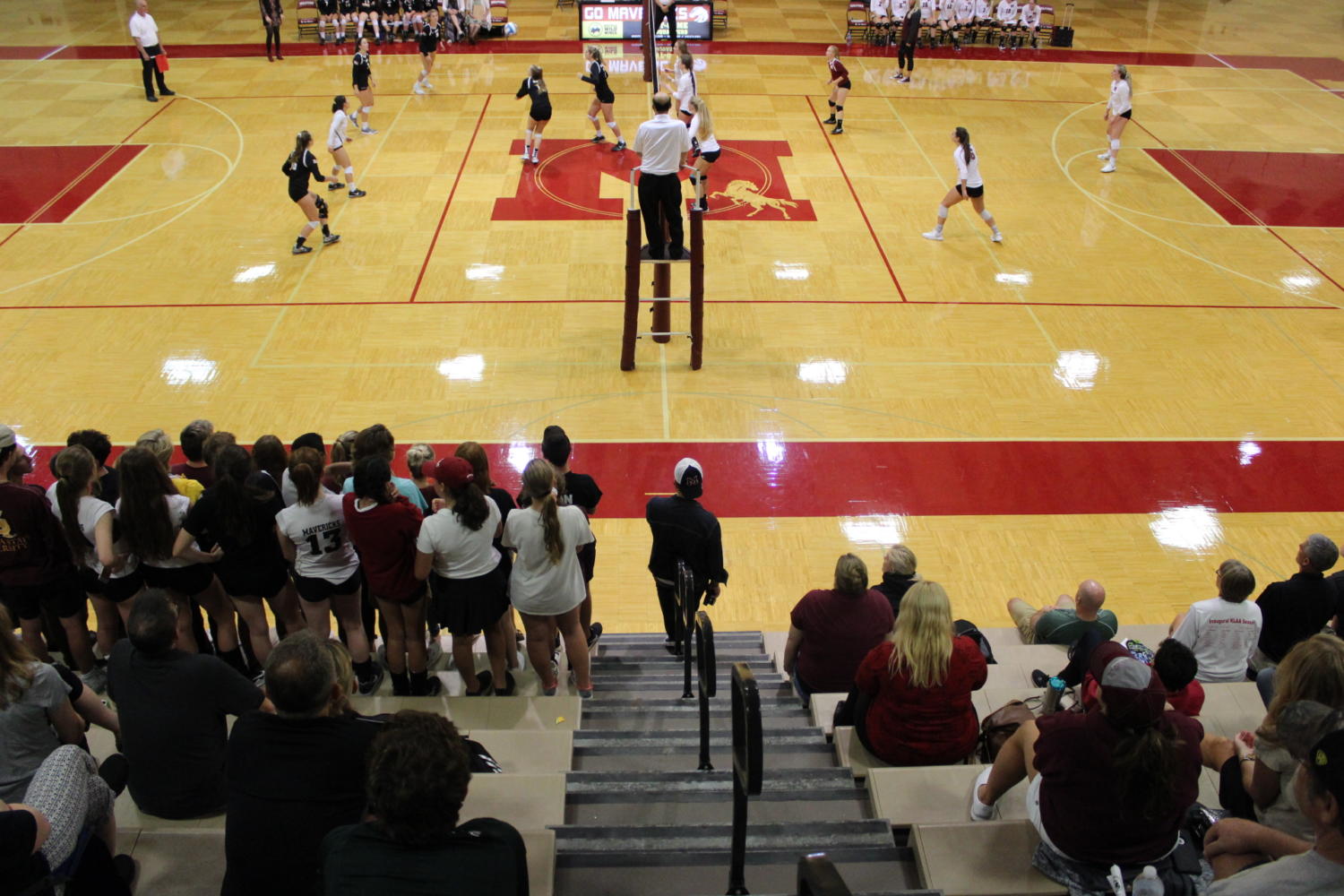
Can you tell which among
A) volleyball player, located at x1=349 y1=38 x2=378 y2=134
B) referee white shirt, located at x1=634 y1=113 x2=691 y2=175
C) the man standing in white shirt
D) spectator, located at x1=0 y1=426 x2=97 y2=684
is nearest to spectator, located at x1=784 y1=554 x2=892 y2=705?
spectator, located at x1=0 y1=426 x2=97 y2=684

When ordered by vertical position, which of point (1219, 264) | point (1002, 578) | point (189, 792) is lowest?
point (1002, 578)

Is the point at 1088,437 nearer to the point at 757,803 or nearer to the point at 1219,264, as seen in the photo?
the point at 1219,264

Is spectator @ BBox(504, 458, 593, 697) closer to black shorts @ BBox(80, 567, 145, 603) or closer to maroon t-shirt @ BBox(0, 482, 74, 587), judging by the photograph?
black shorts @ BBox(80, 567, 145, 603)

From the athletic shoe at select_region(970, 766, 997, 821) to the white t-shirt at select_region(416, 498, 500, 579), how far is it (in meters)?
2.55

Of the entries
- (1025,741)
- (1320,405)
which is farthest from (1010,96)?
(1025,741)

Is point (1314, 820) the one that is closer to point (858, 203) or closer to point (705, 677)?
point (705, 677)

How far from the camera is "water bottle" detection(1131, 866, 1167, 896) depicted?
336cm

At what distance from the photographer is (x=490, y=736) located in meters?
4.80

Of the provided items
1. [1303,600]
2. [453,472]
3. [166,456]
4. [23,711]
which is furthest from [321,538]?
[1303,600]

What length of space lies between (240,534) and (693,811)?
2.73 meters

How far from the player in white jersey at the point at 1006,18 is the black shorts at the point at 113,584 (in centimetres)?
2261

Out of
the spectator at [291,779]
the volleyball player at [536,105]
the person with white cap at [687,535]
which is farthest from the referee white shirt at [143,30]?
the spectator at [291,779]

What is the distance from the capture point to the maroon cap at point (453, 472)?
16.7 feet

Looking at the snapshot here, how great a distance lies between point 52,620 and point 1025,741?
17.2 feet
